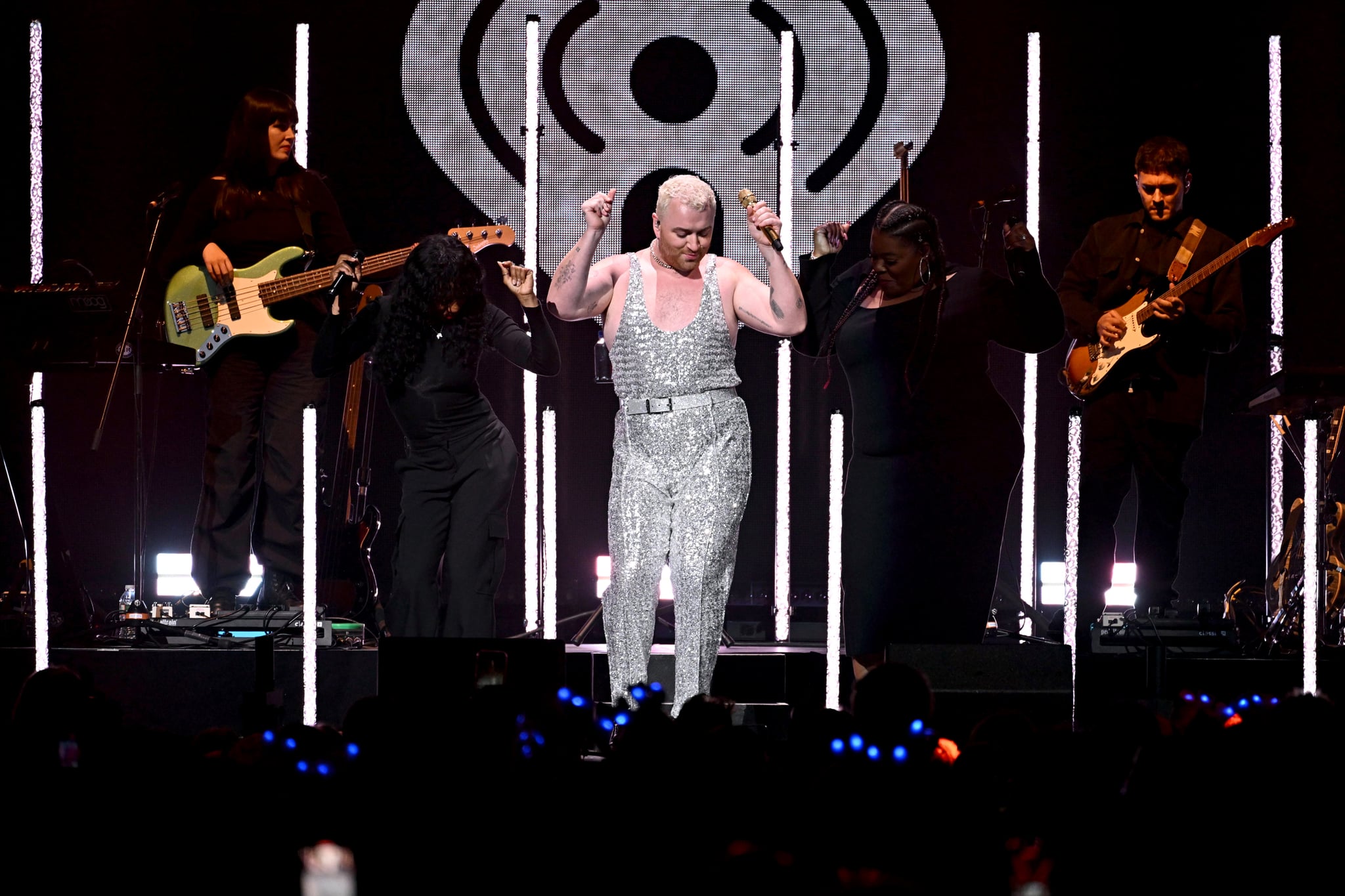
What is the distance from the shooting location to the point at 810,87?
6902mm

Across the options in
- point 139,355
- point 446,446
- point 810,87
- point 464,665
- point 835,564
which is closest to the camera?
point 464,665

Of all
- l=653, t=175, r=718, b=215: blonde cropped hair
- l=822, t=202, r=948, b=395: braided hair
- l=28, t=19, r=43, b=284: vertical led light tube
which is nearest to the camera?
l=653, t=175, r=718, b=215: blonde cropped hair

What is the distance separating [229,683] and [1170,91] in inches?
195

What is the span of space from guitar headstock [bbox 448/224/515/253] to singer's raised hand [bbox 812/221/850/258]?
1.43 meters

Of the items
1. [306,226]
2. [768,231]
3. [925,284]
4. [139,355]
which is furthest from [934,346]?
[139,355]

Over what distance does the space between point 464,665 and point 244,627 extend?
1.91 meters

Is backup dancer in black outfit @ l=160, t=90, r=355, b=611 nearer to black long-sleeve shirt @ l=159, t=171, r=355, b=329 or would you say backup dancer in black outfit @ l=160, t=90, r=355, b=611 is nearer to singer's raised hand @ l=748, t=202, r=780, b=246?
black long-sleeve shirt @ l=159, t=171, r=355, b=329

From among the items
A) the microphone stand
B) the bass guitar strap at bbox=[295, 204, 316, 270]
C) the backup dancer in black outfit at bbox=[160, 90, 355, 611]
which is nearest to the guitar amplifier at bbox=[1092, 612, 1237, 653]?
the backup dancer in black outfit at bbox=[160, 90, 355, 611]

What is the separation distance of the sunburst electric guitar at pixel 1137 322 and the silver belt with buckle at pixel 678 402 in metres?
1.98

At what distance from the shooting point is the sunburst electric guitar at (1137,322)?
553cm

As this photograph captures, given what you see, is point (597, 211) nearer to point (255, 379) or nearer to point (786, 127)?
point (786, 127)

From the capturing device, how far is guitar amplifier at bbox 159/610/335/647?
5.27 metres

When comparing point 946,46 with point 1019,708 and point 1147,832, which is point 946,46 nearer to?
point 1019,708

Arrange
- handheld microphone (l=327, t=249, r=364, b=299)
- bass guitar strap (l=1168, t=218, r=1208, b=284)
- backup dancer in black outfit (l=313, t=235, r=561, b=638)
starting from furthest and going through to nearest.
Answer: bass guitar strap (l=1168, t=218, r=1208, b=284)
handheld microphone (l=327, t=249, r=364, b=299)
backup dancer in black outfit (l=313, t=235, r=561, b=638)
